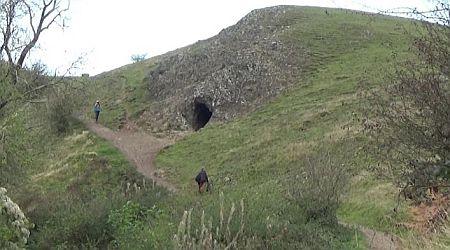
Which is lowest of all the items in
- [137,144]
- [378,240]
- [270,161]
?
[270,161]

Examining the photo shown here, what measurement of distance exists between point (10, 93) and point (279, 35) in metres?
35.2

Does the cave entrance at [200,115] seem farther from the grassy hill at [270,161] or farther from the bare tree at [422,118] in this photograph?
the bare tree at [422,118]

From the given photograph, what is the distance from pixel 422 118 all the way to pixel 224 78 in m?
35.3

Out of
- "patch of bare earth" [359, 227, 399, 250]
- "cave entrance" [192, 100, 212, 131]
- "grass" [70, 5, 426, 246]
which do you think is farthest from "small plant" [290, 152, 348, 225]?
"cave entrance" [192, 100, 212, 131]

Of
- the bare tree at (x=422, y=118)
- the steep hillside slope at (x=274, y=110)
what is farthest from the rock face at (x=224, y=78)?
the bare tree at (x=422, y=118)

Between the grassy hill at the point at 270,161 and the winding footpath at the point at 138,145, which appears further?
the winding footpath at the point at 138,145

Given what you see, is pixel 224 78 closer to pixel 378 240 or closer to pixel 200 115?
pixel 200 115

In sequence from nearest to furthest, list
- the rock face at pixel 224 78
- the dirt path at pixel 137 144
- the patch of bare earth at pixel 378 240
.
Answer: the patch of bare earth at pixel 378 240 < the dirt path at pixel 137 144 < the rock face at pixel 224 78

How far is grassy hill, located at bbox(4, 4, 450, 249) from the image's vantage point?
43.0 feet

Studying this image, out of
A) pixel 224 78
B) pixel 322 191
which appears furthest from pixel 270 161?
pixel 224 78

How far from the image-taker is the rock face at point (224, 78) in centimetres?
4325

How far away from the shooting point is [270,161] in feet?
92.4

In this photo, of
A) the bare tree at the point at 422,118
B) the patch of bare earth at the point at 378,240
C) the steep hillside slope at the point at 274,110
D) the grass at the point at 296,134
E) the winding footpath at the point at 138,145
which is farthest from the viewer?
the winding footpath at the point at 138,145

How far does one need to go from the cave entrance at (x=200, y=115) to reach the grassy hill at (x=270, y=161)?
382 centimetres
